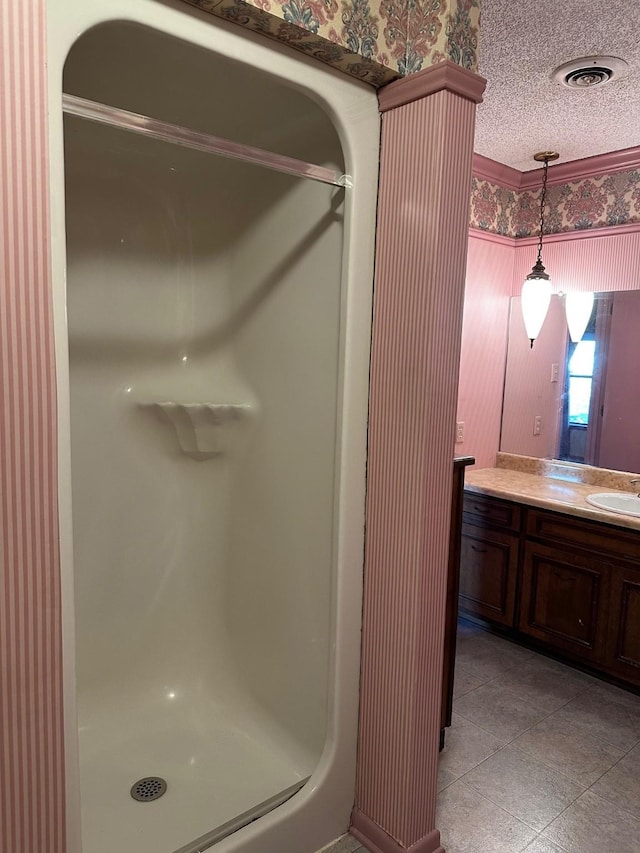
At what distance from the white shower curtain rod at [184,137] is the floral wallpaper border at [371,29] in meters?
0.24

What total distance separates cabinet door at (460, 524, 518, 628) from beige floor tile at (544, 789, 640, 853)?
114 cm

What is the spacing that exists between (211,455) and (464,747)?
56.9 inches

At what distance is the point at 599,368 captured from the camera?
126 inches

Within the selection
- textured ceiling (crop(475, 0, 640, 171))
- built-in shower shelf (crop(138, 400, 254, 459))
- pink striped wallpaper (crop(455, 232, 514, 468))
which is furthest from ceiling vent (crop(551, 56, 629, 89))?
built-in shower shelf (crop(138, 400, 254, 459))

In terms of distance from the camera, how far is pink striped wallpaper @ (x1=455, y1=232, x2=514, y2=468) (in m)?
3.40

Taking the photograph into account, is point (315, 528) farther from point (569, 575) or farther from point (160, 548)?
point (569, 575)

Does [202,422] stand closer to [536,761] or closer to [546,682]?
[536,761]

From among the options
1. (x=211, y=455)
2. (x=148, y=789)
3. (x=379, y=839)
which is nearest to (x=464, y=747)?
(x=379, y=839)

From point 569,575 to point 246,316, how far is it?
1.86m

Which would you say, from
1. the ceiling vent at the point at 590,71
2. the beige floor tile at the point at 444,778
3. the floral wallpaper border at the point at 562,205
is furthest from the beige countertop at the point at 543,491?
the ceiling vent at the point at 590,71

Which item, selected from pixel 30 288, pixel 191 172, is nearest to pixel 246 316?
pixel 191 172

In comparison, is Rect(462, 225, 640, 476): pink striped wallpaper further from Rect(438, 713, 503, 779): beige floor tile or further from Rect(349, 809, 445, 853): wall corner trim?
Rect(349, 809, 445, 853): wall corner trim

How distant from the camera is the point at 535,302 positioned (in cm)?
323

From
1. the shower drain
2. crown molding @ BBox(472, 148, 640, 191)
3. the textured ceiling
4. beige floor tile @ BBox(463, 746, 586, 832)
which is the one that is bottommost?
beige floor tile @ BBox(463, 746, 586, 832)
